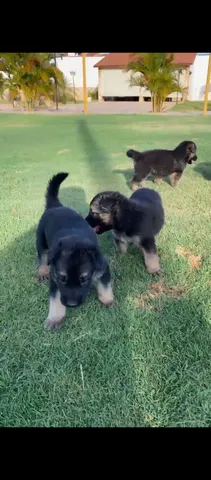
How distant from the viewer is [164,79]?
18.6 meters

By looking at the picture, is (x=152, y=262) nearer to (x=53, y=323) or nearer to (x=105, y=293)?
(x=105, y=293)

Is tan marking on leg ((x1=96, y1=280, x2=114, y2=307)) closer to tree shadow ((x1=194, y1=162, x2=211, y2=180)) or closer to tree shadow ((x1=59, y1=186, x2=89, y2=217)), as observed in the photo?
tree shadow ((x1=59, y1=186, x2=89, y2=217))

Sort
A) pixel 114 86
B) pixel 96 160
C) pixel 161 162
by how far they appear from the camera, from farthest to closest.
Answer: pixel 114 86
pixel 96 160
pixel 161 162

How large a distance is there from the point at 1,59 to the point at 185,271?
725 inches

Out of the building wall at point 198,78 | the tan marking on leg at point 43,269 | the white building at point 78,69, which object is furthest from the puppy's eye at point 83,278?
the white building at point 78,69

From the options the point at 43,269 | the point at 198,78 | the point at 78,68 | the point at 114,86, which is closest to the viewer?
the point at 43,269

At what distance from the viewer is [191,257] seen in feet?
10.6

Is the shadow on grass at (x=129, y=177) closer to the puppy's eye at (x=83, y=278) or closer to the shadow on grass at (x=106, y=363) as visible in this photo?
the shadow on grass at (x=106, y=363)

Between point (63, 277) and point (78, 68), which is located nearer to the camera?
point (63, 277)

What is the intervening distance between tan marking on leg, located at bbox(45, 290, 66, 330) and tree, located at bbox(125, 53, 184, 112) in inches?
725

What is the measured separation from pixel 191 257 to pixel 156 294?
2.31 ft

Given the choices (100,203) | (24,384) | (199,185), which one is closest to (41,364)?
(24,384)

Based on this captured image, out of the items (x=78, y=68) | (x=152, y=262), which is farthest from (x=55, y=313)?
(x=78, y=68)

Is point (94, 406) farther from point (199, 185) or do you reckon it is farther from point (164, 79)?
point (164, 79)
